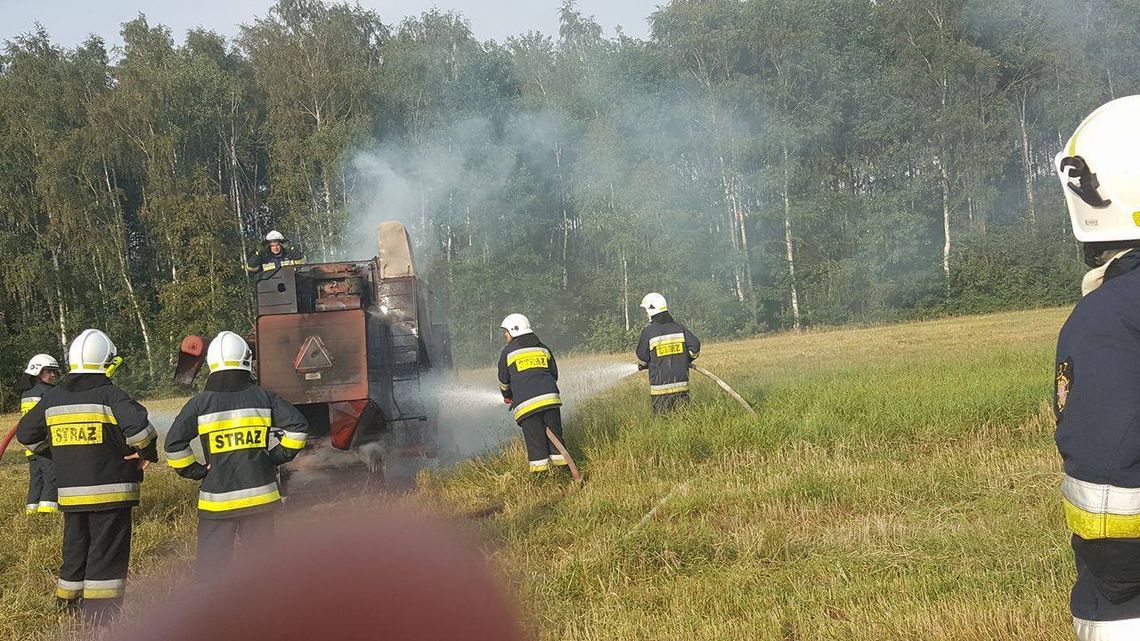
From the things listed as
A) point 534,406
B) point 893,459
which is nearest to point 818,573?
point 893,459

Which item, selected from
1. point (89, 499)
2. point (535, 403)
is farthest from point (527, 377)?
point (89, 499)

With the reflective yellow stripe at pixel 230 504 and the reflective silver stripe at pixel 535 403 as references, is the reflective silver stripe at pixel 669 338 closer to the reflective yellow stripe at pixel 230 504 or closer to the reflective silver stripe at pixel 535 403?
the reflective silver stripe at pixel 535 403

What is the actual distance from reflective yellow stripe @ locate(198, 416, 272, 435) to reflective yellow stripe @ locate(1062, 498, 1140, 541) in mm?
4195

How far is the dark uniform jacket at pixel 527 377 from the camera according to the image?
7.84 meters

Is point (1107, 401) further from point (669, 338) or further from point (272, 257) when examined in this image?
point (272, 257)

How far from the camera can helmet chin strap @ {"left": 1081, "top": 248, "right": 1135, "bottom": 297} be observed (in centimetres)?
192

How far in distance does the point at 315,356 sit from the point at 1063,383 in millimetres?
7320

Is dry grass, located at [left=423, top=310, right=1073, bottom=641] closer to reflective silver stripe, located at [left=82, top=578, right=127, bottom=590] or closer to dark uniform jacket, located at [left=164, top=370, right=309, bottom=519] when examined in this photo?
dark uniform jacket, located at [left=164, top=370, right=309, bottom=519]

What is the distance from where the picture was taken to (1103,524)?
172cm

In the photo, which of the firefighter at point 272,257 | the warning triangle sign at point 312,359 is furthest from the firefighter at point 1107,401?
the firefighter at point 272,257

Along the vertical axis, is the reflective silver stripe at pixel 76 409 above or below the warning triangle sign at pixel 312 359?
below

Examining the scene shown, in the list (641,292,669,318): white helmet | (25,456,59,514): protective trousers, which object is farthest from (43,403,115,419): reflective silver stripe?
(641,292,669,318): white helmet

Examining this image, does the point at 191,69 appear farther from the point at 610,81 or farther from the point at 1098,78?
the point at 1098,78

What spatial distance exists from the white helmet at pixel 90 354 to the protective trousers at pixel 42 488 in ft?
8.89
